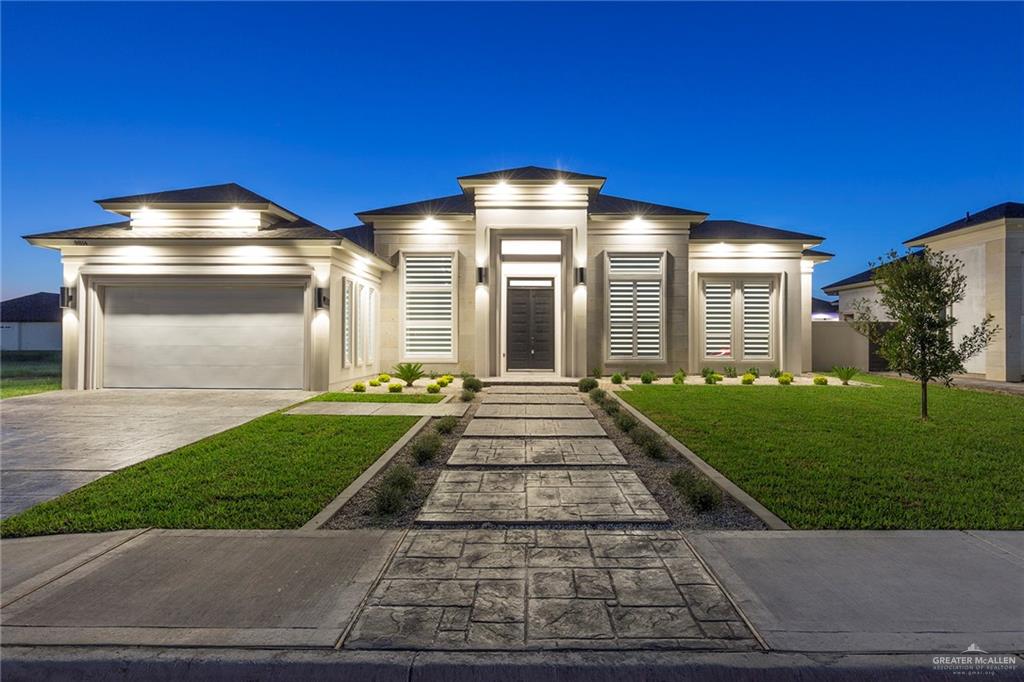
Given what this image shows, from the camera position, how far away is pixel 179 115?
23.8 m

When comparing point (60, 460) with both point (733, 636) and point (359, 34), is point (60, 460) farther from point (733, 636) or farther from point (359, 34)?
point (359, 34)

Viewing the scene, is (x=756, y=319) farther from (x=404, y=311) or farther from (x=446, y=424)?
(x=446, y=424)

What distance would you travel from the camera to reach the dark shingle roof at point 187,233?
42.3 feet

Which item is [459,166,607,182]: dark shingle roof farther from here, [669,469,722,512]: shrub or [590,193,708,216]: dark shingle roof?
[669,469,722,512]: shrub

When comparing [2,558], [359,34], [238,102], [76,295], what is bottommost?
[2,558]

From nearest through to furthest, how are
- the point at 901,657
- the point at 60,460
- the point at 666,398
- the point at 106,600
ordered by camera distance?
the point at 901,657, the point at 106,600, the point at 60,460, the point at 666,398

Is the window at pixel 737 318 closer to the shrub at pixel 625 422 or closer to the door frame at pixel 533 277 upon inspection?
the door frame at pixel 533 277

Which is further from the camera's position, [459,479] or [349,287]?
[349,287]

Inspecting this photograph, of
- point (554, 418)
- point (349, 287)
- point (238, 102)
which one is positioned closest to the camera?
point (554, 418)

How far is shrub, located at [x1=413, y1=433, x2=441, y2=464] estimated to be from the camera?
6.36 metres

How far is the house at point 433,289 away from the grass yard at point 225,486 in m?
6.24

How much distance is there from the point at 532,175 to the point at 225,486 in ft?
41.2

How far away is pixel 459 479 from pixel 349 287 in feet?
32.4

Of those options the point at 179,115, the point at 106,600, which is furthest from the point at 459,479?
the point at 179,115
